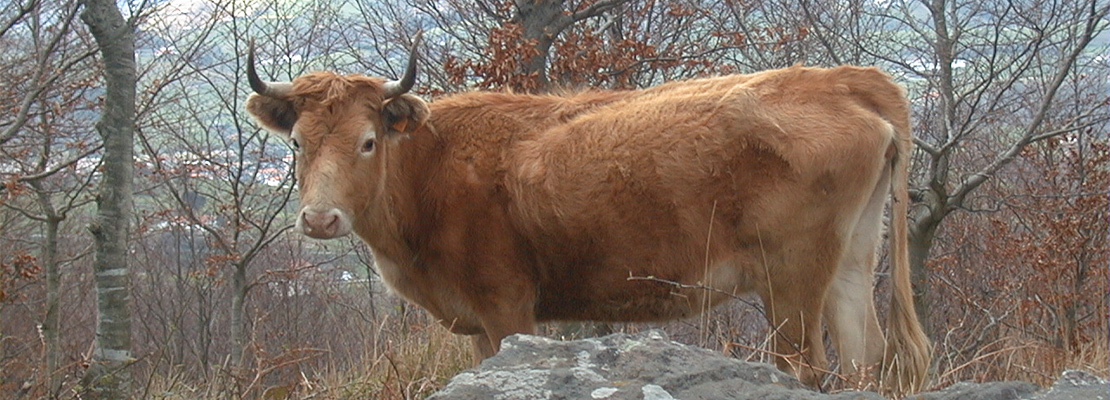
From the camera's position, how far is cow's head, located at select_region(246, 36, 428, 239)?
218 inches

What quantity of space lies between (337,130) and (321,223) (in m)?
0.58

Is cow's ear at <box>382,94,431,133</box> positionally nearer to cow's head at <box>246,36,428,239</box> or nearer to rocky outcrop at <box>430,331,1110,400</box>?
cow's head at <box>246,36,428,239</box>

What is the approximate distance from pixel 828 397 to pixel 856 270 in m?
3.33

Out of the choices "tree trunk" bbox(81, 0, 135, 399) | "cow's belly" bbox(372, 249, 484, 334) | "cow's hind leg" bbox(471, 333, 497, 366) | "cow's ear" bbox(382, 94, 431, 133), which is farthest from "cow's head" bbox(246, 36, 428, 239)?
"cow's hind leg" bbox(471, 333, 497, 366)

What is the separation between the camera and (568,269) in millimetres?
6023

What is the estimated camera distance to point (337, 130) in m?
5.75

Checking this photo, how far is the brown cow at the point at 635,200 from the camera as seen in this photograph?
5.64 meters

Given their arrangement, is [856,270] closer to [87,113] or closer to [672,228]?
[672,228]

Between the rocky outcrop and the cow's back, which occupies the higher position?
the cow's back

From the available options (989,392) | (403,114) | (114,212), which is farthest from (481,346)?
(989,392)

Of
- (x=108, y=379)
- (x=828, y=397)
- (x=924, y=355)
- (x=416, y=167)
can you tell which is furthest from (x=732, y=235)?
(x=108, y=379)

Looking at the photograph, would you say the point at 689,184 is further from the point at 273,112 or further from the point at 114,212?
the point at 114,212

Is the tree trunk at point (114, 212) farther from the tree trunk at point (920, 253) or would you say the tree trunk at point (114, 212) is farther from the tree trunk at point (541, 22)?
the tree trunk at point (920, 253)

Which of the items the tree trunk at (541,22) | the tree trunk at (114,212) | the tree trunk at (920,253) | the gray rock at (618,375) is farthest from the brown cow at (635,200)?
the tree trunk at (920,253)
